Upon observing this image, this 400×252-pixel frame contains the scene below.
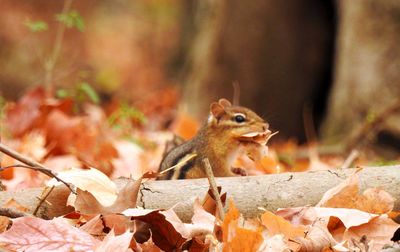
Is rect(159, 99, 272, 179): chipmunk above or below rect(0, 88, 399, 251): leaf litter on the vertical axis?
above

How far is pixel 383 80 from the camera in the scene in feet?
27.0

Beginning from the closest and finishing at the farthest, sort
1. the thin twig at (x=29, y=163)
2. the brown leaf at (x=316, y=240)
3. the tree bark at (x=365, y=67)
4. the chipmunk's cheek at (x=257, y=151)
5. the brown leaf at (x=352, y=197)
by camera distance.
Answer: the brown leaf at (x=316, y=240) < the thin twig at (x=29, y=163) < the brown leaf at (x=352, y=197) < the chipmunk's cheek at (x=257, y=151) < the tree bark at (x=365, y=67)

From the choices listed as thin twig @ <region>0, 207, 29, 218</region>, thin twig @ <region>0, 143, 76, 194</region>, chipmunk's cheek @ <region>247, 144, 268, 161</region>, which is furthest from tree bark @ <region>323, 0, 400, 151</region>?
thin twig @ <region>0, 207, 29, 218</region>

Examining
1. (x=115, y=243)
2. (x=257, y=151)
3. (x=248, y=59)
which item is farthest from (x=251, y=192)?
(x=248, y=59)

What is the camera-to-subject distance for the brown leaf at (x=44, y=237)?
2703 millimetres

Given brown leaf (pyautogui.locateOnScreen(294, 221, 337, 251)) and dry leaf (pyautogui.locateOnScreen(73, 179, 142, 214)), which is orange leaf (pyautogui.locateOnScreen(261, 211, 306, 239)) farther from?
dry leaf (pyautogui.locateOnScreen(73, 179, 142, 214))

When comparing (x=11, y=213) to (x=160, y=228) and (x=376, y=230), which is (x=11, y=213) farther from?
(x=376, y=230)

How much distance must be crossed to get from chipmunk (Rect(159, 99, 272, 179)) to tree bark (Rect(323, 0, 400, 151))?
3206 mm

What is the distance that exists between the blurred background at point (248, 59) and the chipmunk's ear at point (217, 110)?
3453 millimetres

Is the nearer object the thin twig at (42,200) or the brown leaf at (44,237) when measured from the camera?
the brown leaf at (44,237)

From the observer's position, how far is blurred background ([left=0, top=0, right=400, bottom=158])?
8398mm

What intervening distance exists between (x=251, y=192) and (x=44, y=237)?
2.89ft

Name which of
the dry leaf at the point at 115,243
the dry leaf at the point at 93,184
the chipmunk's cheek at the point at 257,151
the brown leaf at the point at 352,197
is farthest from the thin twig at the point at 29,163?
the chipmunk's cheek at the point at 257,151

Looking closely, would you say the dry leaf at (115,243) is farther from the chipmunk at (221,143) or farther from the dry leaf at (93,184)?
the chipmunk at (221,143)
